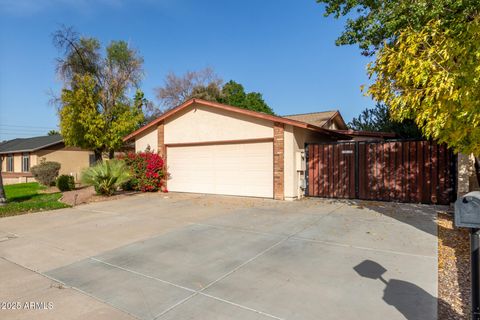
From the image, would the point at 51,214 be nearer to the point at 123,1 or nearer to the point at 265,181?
the point at 265,181

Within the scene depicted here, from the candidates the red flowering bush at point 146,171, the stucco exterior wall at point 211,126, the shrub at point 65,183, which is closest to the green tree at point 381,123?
the stucco exterior wall at point 211,126

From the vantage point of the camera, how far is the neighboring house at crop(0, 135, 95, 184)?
23.9m

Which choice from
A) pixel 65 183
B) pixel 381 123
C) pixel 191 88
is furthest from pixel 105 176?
pixel 191 88

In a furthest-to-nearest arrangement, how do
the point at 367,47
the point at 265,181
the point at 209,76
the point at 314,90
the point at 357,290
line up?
1. the point at 209,76
2. the point at 314,90
3. the point at 265,181
4. the point at 367,47
5. the point at 357,290

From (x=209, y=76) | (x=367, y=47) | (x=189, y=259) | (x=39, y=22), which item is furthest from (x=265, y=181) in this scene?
(x=209, y=76)

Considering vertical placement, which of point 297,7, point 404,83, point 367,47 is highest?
point 297,7

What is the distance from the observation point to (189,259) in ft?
15.4

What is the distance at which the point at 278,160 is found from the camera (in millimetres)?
10602

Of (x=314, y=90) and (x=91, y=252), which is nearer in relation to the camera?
(x=91, y=252)

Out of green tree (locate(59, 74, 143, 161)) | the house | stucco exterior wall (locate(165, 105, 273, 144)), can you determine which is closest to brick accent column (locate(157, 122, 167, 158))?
the house

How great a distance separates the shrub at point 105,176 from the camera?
1204cm

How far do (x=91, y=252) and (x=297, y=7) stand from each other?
13.2 metres

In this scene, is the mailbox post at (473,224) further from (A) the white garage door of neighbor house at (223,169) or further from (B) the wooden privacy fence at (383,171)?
(A) the white garage door of neighbor house at (223,169)

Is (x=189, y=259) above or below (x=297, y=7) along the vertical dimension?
below
